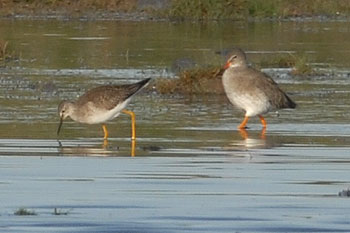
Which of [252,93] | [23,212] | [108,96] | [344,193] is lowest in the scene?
[23,212]

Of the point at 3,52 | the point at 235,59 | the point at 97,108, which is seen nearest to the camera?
the point at 97,108

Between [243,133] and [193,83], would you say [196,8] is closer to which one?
[193,83]

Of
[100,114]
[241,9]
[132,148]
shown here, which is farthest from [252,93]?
[241,9]

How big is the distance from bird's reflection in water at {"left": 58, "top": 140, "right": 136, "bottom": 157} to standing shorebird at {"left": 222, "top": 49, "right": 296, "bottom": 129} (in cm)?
234

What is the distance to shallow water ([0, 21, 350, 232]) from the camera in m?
10.7

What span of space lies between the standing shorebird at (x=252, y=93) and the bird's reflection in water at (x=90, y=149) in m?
2.34

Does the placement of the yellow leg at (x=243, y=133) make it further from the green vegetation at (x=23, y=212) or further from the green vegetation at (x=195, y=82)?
the green vegetation at (x=23, y=212)

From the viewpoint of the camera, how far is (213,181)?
1274 cm

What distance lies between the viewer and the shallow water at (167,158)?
1070 centimetres

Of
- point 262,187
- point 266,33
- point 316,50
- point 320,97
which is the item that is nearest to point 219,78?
point 320,97

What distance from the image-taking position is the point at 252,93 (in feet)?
58.9

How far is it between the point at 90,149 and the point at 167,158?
127cm

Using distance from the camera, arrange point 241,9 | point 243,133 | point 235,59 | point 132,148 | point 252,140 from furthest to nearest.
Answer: point 241,9, point 235,59, point 243,133, point 252,140, point 132,148

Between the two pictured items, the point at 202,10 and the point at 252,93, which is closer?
the point at 252,93
